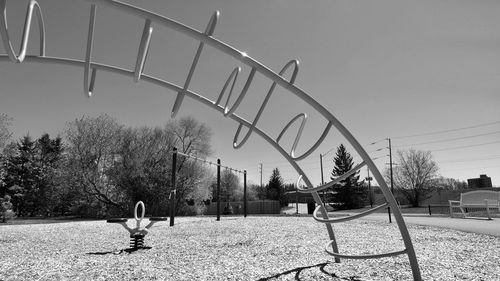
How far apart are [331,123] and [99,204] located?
28.0m

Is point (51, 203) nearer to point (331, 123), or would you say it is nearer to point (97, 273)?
point (97, 273)

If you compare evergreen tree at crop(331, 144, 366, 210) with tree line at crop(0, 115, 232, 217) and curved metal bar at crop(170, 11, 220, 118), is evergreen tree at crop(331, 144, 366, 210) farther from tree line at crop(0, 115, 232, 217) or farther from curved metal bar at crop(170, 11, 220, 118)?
curved metal bar at crop(170, 11, 220, 118)

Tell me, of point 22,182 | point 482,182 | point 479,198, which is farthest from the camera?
point 482,182

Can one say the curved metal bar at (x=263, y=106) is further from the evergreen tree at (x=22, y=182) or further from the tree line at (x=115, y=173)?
the evergreen tree at (x=22, y=182)

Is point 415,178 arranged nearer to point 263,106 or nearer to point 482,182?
point 482,182

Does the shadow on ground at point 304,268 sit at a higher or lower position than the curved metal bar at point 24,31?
lower

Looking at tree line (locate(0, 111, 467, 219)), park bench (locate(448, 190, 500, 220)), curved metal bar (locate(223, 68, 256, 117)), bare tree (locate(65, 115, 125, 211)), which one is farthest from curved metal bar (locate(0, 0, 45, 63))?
bare tree (locate(65, 115, 125, 211))

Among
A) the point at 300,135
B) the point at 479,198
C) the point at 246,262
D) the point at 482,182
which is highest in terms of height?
the point at 482,182

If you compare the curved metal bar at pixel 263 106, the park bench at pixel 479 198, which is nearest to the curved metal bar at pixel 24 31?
the curved metal bar at pixel 263 106

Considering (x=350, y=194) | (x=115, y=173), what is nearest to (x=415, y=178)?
(x=350, y=194)

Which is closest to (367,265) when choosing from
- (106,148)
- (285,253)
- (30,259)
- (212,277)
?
(285,253)

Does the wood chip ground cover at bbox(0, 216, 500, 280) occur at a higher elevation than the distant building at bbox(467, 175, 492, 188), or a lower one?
lower

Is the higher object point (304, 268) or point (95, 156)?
point (95, 156)

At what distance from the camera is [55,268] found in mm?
3742
